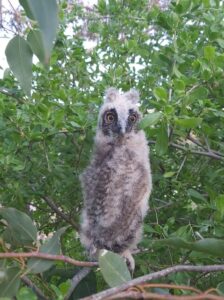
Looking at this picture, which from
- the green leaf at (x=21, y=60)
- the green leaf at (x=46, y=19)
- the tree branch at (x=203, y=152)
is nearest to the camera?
the green leaf at (x=46, y=19)

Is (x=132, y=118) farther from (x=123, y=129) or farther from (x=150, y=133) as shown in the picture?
Result: (x=150, y=133)

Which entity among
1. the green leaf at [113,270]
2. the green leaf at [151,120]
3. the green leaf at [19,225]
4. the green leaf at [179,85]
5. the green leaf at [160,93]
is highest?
the green leaf at [179,85]

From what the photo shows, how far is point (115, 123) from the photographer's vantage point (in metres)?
2.08

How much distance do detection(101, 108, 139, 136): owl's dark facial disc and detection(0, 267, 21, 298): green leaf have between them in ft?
3.37

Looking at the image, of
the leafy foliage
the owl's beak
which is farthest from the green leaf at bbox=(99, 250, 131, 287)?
the owl's beak

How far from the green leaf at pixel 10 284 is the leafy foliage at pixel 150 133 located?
31 cm

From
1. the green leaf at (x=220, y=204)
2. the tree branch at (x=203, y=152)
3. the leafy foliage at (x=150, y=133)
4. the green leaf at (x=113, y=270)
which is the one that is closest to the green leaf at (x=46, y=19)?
the green leaf at (x=113, y=270)

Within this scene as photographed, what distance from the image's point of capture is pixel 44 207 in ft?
7.73

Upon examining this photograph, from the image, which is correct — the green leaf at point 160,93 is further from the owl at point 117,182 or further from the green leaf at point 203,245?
the green leaf at point 203,245

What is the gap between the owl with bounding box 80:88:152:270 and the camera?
1931mm

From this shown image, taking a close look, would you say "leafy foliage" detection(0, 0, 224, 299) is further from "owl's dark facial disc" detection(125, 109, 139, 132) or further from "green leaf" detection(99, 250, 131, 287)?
"green leaf" detection(99, 250, 131, 287)

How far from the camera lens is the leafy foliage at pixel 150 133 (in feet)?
5.57


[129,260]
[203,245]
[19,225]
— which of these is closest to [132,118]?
[129,260]

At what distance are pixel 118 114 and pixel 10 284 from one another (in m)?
1.10
